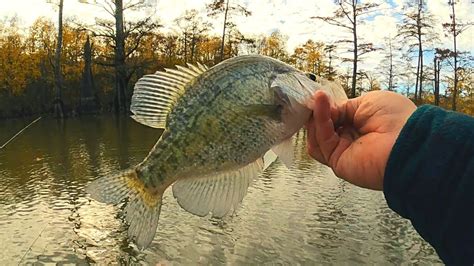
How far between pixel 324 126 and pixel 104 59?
46224 mm

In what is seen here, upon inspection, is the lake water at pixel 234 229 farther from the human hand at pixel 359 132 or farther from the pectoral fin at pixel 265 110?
the pectoral fin at pixel 265 110

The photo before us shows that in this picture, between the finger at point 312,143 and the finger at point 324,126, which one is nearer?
the finger at point 324,126

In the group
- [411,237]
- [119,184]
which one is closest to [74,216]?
[411,237]

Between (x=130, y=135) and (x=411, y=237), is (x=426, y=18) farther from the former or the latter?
(x=411, y=237)

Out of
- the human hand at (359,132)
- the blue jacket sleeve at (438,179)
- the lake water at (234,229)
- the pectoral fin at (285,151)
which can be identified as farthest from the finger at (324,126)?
the lake water at (234,229)

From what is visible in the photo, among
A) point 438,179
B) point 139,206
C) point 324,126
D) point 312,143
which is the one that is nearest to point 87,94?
point 139,206

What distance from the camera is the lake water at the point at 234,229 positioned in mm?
7059

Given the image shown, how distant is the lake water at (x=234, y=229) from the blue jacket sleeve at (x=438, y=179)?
210 inches

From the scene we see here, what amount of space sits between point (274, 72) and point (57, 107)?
34412mm

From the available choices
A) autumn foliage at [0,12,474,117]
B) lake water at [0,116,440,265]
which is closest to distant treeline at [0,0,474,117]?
autumn foliage at [0,12,474,117]

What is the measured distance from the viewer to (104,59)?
46188 millimetres

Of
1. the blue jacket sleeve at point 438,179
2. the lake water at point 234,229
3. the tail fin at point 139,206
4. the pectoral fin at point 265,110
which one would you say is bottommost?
the lake water at point 234,229

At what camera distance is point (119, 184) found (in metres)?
2.45

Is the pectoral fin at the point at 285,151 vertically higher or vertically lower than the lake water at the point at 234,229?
higher
